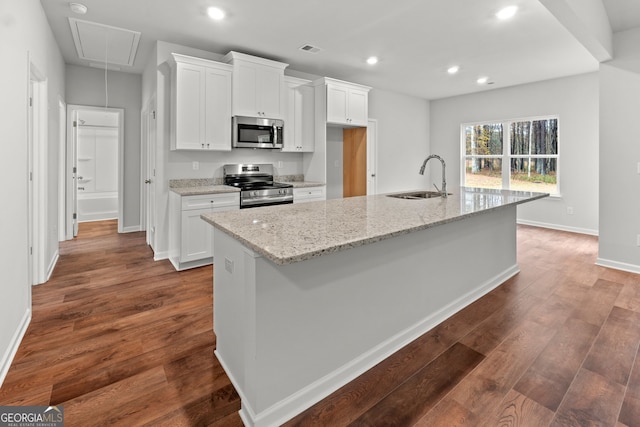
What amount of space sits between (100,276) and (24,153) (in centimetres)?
155

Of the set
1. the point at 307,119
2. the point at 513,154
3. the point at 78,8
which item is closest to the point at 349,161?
the point at 307,119

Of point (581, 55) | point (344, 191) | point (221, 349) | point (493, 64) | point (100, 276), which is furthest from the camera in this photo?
point (344, 191)

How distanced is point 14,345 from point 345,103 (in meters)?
4.59

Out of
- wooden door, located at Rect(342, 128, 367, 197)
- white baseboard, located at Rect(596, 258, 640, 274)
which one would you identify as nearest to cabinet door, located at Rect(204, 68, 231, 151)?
wooden door, located at Rect(342, 128, 367, 197)

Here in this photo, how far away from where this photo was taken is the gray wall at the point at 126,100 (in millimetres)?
5039

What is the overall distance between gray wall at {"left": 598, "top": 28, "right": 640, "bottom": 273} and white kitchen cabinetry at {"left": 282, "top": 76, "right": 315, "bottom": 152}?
3596 millimetres

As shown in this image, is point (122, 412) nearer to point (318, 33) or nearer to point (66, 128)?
point (318, 33)

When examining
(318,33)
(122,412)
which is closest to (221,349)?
(122,412)

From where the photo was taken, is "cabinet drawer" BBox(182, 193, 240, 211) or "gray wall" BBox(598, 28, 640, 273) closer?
"gray wall" BBox(598, 28, 640, 273)

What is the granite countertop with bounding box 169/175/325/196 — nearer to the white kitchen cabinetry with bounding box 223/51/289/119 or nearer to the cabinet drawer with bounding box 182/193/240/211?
the cabinet drawer with bounding box 182/193/240/211

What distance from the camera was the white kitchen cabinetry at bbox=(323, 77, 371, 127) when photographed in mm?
4891

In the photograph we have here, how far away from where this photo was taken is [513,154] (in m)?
6.46

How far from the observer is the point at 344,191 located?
6.18 meters

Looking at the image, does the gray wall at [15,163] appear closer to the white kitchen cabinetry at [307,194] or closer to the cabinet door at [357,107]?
the white kitchen cabinetry at [307,194]
